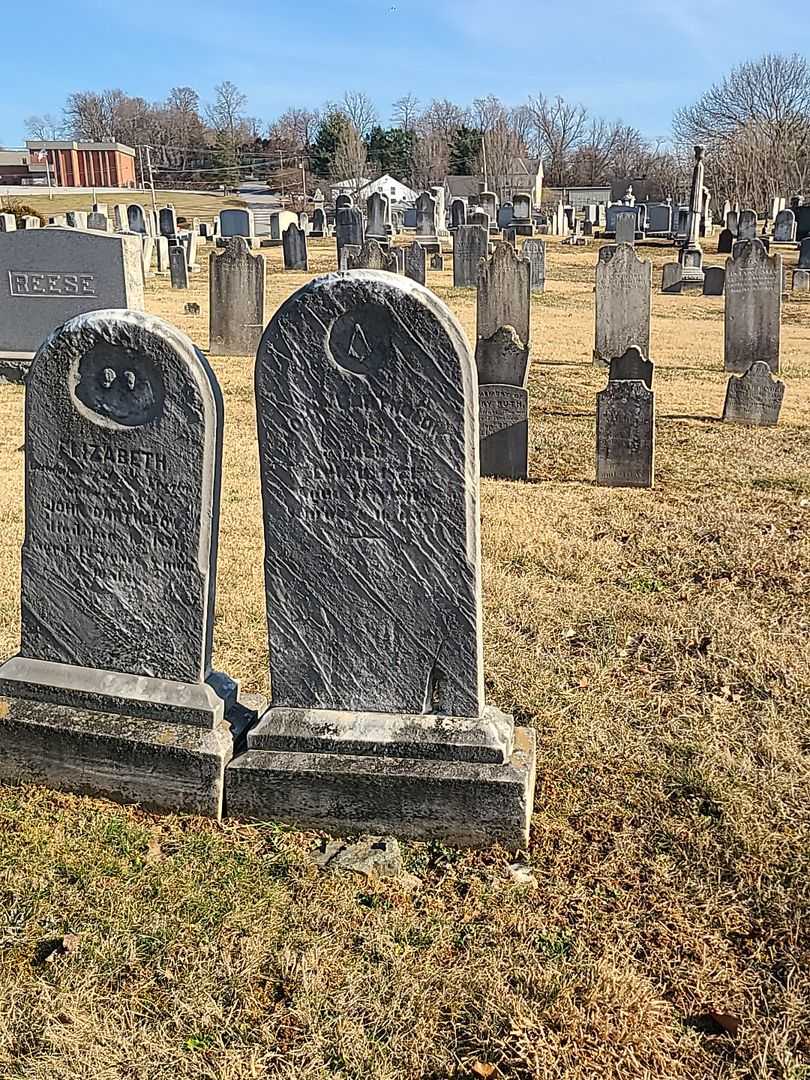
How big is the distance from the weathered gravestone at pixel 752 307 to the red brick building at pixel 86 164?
72.8 meters

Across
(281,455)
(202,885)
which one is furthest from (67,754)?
(281,455)

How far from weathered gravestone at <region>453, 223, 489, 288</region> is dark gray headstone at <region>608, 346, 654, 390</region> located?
1438cm

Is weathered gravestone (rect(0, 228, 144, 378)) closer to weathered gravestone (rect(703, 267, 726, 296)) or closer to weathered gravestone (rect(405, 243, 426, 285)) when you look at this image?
weathered gravestone (rect(405, 243, 426, 285))

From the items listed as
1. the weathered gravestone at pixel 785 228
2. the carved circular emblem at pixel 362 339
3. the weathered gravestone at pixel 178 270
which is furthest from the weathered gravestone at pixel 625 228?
the carved circular emblem at pixel 362 339

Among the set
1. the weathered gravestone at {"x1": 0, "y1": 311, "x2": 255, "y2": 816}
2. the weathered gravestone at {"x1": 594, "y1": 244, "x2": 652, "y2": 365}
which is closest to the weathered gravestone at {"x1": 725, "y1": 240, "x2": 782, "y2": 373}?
the weathered gravestone at {"x1": 594, "y1": 244, "x2": 652, "y2": 365}

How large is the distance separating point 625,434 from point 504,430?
969 millimetres

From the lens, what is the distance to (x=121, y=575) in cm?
355

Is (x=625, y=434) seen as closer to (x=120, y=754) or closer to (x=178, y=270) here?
(x=120, y=754)

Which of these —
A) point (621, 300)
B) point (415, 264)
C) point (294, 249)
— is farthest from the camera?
point (294, 249)

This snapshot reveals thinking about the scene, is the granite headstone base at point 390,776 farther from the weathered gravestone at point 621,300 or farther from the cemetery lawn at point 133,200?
the cemetery lawn at point 133,200

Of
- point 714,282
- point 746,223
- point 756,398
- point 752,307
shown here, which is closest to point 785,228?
point 746,223

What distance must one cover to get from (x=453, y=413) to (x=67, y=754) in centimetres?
193

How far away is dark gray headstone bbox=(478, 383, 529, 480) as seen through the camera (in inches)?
301

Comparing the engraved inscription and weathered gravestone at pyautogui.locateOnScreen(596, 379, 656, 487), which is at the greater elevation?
the engraved inscription
